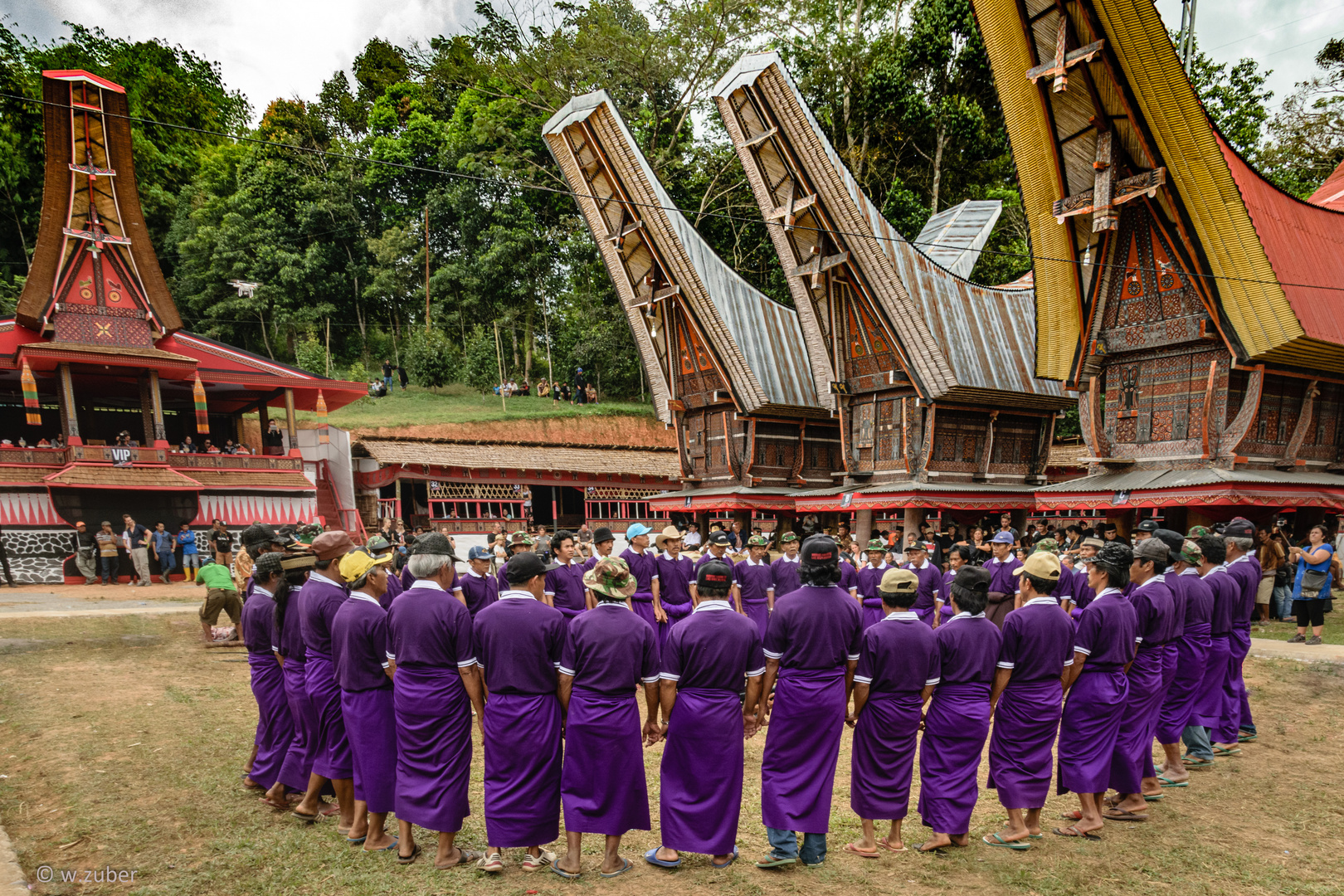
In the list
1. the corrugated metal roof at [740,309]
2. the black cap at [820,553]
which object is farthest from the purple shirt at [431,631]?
the corrugated metal roof at [740,309]

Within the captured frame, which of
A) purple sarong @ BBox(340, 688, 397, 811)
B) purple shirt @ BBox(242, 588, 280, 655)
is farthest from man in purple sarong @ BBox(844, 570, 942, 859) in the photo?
purple shirt @ BBox(242, 588, 280, 655)

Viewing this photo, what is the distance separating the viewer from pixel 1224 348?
13.1 m

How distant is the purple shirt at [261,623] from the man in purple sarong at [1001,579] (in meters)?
6.88

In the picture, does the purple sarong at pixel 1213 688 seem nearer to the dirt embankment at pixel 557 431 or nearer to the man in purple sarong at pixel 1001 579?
the man in purple sarong at pixel 1001 579

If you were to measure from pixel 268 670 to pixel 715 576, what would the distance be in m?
3.63

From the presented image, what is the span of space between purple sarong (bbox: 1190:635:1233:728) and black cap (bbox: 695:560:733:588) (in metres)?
4.83

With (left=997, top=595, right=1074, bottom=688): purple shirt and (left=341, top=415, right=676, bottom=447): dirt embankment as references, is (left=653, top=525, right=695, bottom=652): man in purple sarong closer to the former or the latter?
(left=997, top=595, right=1074, bottom=688): purple shirt

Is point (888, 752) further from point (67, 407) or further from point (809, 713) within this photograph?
point (67, 407)

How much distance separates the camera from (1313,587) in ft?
33.6

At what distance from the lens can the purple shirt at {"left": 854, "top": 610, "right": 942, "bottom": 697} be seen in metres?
4.94

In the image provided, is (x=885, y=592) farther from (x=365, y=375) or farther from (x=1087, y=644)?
(x=365, y=375)

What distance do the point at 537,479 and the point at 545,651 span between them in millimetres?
22302

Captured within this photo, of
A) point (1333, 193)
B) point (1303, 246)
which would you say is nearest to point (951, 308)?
point (1303, 246)

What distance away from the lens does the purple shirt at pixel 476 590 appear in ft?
26.0
